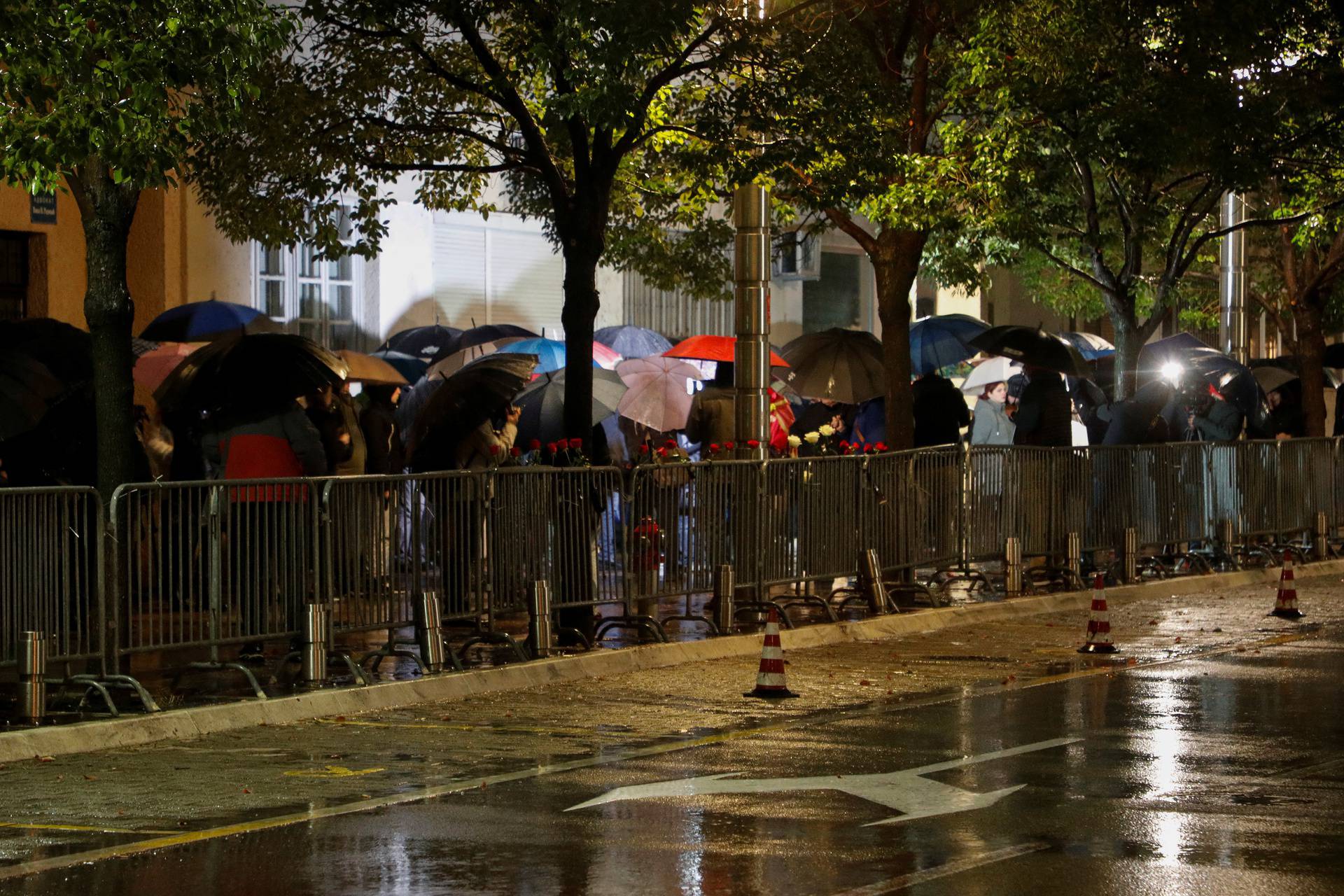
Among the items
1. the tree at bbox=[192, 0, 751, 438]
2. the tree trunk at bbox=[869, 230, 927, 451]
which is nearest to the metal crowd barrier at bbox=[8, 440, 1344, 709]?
the tree at bbox=[192, 0, 751, 438]

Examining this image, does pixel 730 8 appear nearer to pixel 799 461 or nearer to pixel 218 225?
pixel 799 461

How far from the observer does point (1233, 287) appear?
2888 centimetres

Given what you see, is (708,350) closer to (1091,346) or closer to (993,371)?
(993,371)

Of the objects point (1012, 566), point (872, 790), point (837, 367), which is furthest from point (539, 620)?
point (837, 367)

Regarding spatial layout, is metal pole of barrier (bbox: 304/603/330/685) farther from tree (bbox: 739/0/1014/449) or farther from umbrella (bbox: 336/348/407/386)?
umbrella (bbox: 336/348/407/386)

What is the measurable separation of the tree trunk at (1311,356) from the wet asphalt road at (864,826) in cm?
2271

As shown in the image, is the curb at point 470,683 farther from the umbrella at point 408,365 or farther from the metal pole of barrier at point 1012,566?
the umbrella at point 408,365

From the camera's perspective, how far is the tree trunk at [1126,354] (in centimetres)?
2834

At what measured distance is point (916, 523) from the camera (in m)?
18.2

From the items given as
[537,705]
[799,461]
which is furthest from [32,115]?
[799,461]

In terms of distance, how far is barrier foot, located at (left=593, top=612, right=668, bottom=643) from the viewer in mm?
14688

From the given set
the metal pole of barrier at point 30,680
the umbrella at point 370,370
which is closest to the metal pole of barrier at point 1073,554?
the umbrella at point 370,370

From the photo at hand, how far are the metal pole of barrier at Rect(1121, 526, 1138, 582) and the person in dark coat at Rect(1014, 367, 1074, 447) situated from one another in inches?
45.5

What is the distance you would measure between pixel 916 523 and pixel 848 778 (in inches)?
349
